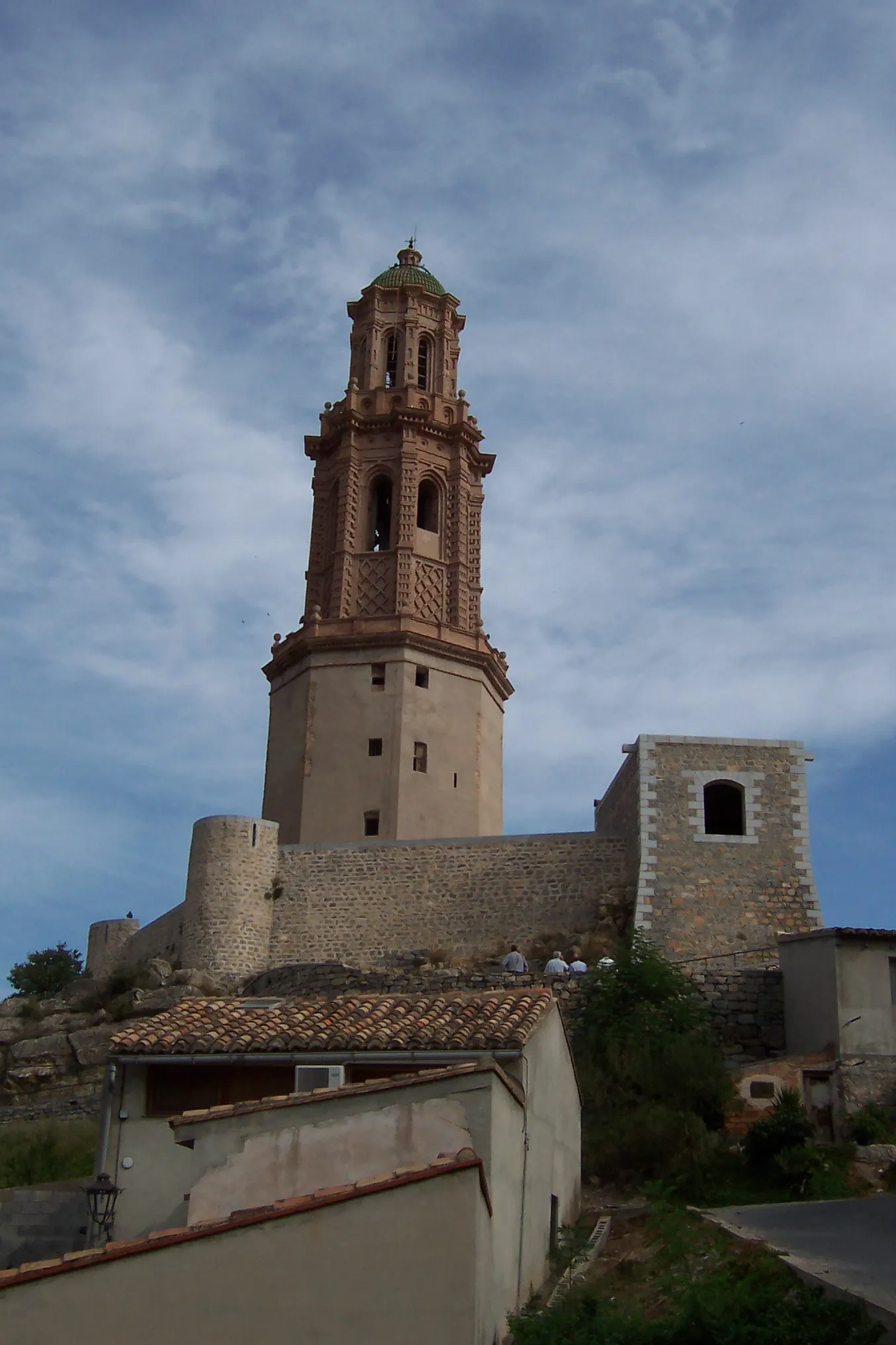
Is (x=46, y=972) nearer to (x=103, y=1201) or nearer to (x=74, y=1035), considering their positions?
(x=74, y=1035)

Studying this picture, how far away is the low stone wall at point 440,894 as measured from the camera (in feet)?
102

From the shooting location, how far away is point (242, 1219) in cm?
1259

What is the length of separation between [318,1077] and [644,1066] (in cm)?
724

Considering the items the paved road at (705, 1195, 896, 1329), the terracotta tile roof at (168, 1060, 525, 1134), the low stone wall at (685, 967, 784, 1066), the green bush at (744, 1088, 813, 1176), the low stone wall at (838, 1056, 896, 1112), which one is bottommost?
the paved road at (705, 1195, 896, 1329)

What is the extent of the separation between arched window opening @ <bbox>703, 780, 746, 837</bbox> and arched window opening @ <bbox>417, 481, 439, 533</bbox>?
39.5 feet

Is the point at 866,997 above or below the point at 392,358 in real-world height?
below

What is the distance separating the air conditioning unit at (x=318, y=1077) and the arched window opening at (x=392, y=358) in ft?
91.2

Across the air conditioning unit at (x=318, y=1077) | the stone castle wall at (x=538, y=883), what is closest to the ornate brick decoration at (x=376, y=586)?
the stone castle wall at (x=538, y=883)

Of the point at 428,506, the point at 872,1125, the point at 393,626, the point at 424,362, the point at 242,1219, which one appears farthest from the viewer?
the point at 424,362

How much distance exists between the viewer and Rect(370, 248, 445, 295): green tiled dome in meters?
43.1

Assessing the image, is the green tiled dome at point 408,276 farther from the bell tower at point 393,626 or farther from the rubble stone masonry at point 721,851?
the rubble stone masonry at point 721,851

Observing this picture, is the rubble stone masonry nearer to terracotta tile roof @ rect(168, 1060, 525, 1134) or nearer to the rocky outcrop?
the rocky outcrop

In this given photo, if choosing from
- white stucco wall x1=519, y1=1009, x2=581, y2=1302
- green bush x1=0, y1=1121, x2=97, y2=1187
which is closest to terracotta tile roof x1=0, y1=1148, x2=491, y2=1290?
white stucco wall x1=519, y1=1009, x2=581, y2=1302

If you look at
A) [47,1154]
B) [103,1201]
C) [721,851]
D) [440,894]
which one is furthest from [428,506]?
[103,1201]
